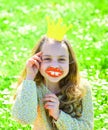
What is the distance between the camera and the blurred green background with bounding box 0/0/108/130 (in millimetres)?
6168

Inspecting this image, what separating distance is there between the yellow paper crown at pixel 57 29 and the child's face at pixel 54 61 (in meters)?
0.05

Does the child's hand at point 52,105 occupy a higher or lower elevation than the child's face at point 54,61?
lower

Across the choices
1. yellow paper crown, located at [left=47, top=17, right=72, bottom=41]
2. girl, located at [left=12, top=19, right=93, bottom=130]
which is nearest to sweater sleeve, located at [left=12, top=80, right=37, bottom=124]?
girl, located at [left=12, top=19, right=93, bottom=130]

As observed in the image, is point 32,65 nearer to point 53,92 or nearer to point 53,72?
point 53,72

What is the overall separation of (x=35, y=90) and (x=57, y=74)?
0.20m

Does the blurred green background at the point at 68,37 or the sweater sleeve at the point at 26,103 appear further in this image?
the blurred green background at the point at 68,37

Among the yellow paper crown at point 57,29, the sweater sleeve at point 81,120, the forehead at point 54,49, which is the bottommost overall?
the sweater sleeve at point 81,120

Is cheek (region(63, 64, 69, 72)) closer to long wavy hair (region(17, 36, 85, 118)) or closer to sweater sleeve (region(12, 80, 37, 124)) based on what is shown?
long wavy hair (region(17, 36, 85, 118))

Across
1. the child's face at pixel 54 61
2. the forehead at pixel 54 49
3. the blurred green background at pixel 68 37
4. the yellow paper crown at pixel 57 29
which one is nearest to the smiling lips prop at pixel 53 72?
the child's face at pixel 54 61

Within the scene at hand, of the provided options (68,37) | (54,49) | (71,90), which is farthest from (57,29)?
(68,37)

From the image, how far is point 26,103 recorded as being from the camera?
164 inches

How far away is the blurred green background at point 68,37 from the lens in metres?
6.17

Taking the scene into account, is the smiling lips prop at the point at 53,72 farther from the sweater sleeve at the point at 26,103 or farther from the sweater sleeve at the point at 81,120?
the sweater sleeve at the point at 81,120

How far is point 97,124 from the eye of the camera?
5691 millimetres
